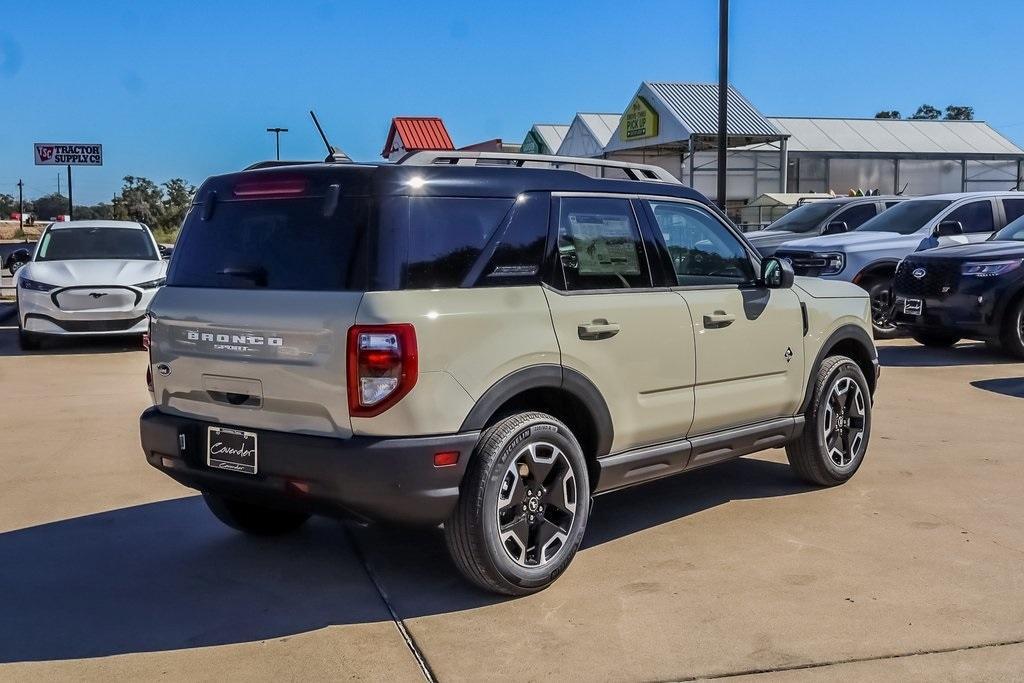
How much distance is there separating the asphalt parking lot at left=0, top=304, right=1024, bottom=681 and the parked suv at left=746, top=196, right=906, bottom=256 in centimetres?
916

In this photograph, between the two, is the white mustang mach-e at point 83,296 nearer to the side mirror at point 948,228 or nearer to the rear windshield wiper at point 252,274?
the rear windshield wiper at point 252,274

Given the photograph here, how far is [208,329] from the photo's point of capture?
14.6ft

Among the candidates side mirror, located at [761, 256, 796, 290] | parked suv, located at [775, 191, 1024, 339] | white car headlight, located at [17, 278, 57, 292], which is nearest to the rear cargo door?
side mirror, located at [761, 256, 796, 290]

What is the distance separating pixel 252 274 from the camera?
14.6 ft

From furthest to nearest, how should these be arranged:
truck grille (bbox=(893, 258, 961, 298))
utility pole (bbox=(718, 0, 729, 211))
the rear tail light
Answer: utility pole (bbox=(718, 0, 729, 211)) → truck grille (bbox=(893, 258, 961, 298)) → the rear tail light

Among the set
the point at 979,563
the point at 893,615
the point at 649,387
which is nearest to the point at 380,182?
the point at 649,387

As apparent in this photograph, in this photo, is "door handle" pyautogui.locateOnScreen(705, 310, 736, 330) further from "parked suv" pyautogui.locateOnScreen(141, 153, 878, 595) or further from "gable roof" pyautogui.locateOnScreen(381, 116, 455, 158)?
"gable roof" pyautogui.locateOnScreen(381, 116, 455, 158)

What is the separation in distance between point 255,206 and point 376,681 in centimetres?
207

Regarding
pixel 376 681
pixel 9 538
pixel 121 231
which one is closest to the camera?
pixel 376 681

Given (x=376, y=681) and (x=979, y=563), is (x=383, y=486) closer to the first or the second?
(x=376, y=681)

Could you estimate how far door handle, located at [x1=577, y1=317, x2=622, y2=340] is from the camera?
15.2ft

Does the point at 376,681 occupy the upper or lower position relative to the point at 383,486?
lower

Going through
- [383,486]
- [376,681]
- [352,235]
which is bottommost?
[376,681]

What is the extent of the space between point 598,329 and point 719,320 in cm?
93
